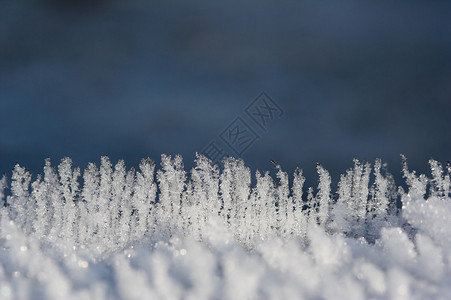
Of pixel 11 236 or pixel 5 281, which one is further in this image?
pixel 11 236

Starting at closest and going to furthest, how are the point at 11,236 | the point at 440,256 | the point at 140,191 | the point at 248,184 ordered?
the point at 440,256
the point at 11,236
the point at 140,191
the point at 248,184

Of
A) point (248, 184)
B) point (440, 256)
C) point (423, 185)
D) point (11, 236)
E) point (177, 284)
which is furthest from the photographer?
point (248, 184)

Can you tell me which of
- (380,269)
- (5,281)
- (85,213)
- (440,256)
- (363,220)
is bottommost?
(5,281)

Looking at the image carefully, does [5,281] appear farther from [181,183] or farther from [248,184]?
[248,184]

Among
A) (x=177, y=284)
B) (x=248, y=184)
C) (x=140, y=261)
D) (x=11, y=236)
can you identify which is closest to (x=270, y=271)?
(x=177, y=284)

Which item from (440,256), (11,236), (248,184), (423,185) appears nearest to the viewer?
(440,256)

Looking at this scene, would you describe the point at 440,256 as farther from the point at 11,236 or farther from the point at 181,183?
the point at 181,183

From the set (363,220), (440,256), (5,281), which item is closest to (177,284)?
(5,281)

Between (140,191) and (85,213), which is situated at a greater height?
(140,191)

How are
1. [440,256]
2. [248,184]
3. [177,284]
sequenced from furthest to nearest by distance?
[248,184] < [440,256] < [177,284]
